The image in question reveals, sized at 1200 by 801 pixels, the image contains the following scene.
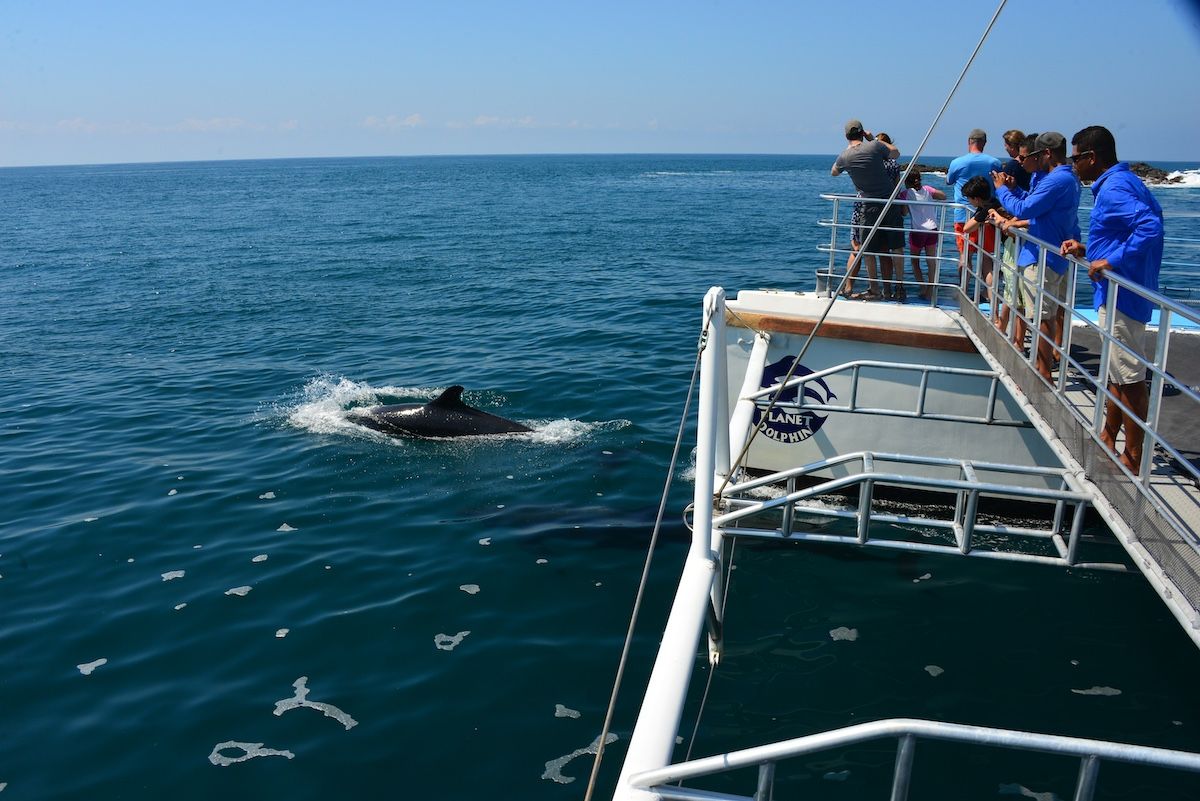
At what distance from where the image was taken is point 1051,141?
8367mm

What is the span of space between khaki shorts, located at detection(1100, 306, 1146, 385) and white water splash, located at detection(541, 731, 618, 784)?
14.7 feet

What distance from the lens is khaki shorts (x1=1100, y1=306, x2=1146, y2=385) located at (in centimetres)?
648

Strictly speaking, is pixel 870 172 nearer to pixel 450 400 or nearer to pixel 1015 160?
pixel 1015 160

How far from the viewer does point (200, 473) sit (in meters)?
12.8

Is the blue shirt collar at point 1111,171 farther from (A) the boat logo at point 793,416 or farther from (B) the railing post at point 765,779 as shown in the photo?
(B) the railing post at point 765,779

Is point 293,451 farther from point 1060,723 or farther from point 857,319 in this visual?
point 1060,723

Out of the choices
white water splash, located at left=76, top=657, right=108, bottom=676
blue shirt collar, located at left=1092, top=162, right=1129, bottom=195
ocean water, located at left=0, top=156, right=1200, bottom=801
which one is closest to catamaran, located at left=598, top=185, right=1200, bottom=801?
ocean water, located at left=0, top=156, right=1200, bottom=801

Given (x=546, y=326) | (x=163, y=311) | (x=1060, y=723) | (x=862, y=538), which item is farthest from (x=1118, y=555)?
(x=163, y=311)

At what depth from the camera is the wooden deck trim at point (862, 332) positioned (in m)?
10.7

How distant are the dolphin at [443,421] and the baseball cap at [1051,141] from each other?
820 cm

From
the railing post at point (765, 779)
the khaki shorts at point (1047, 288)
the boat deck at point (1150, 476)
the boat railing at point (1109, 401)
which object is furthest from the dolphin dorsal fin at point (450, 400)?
the railing post at point (765, 779)

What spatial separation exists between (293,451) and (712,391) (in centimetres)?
967

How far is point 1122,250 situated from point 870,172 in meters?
5.41

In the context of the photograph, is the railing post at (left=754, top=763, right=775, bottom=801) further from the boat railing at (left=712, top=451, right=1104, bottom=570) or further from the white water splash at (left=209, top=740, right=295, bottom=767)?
the white water splash at (left=209, top=740, right=295, bottom=767)
